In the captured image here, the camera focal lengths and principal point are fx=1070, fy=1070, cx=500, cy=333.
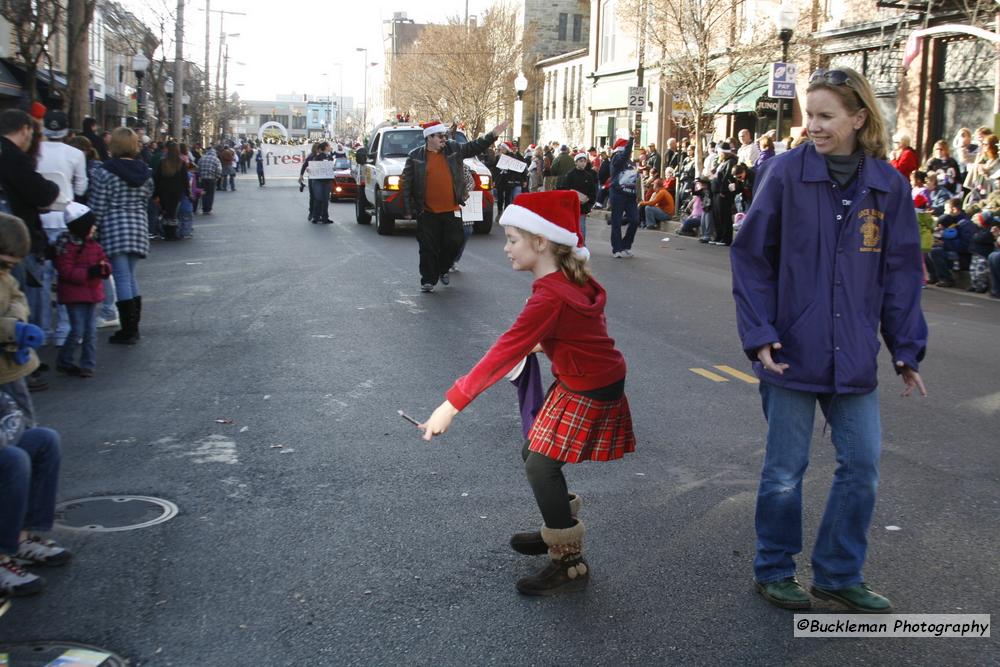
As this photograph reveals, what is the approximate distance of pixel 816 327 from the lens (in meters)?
3.78

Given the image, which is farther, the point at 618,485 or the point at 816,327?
the point at 618,485

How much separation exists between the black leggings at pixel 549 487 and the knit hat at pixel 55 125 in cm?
719

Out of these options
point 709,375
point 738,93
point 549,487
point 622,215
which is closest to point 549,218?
point 549,487

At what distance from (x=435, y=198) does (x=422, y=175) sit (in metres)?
0.32

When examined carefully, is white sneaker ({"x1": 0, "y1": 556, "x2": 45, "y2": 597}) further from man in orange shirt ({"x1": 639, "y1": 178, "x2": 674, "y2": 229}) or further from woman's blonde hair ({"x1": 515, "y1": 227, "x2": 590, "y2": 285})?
man in orange shirt ({"x1": 639, "y1": 178, "x2": 674, "y2": 229})

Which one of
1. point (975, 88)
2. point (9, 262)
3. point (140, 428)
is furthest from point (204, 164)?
point (9, 262)

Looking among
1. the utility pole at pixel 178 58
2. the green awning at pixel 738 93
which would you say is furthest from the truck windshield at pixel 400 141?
the utility pole at pixel 178 58

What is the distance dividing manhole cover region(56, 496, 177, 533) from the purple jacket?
2.86 meters

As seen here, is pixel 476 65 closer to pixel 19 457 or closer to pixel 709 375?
pixel 709 375

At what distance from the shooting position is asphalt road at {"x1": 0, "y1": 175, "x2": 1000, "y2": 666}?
3785 mm

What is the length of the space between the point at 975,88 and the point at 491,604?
2262 cm

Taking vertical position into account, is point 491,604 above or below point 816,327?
below

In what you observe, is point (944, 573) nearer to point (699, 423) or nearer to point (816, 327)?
point (816, 327)

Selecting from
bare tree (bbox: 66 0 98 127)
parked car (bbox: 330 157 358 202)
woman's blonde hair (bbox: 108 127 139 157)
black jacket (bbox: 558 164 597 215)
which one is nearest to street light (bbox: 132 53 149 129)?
parked car (bbox: 330 157 358 202)
